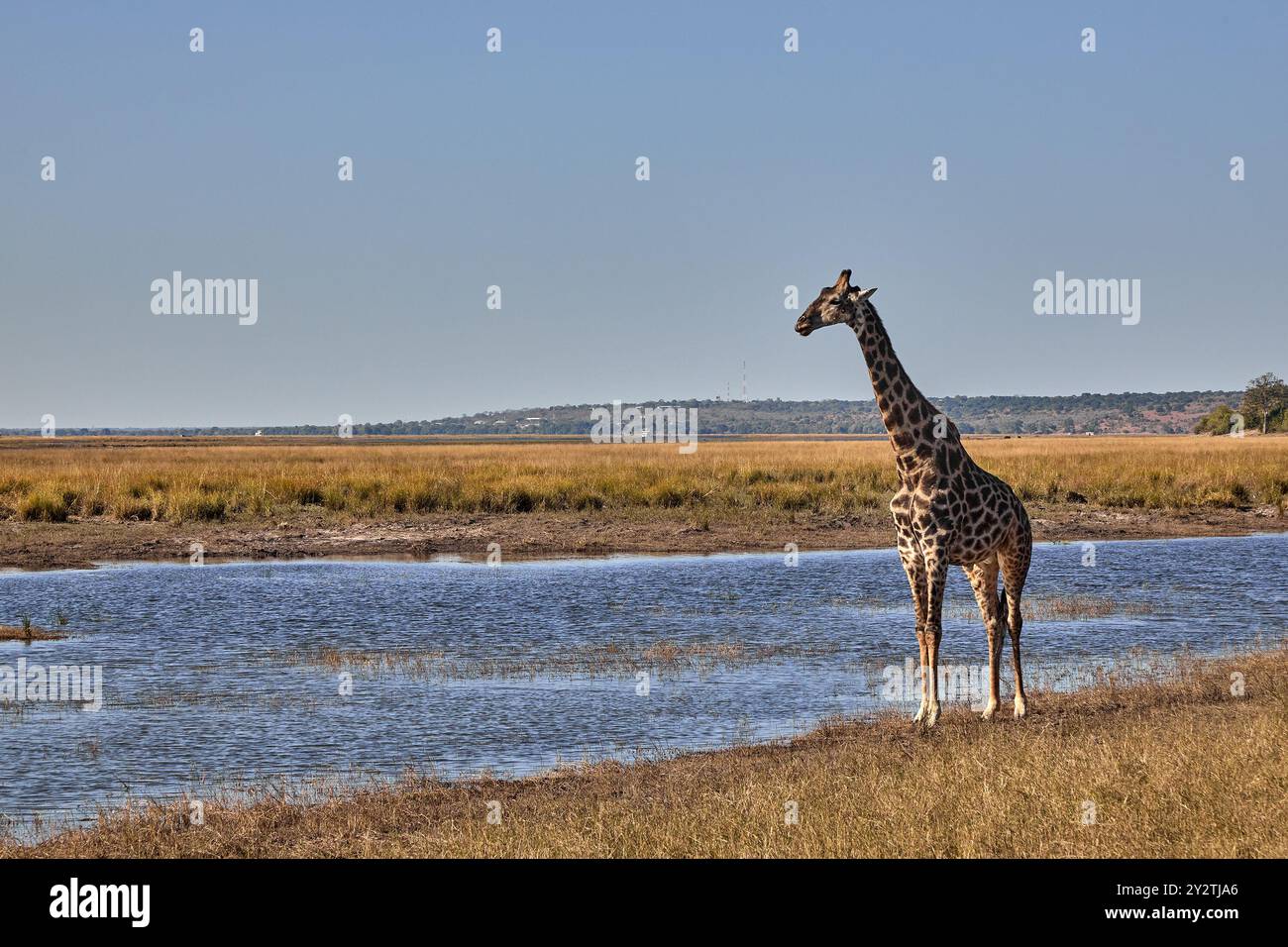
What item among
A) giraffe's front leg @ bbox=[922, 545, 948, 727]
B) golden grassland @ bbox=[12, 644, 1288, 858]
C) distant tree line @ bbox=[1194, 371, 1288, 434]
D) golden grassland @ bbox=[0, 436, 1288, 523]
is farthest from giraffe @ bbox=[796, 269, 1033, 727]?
distant tree line @ bbox=[1194, 371, 1288, 434]

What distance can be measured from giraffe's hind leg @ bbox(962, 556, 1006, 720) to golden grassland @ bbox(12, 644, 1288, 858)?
0.65m

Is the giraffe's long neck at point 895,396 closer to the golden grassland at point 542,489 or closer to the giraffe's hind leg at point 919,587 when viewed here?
the giraffe's hind leg at point 919,587

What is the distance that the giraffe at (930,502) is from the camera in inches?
440

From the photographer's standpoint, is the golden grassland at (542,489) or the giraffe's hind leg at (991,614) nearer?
the giraffe's hind leg at (991,614)

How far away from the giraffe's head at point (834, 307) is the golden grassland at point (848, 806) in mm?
3208

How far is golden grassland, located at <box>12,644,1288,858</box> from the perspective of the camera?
293 inches

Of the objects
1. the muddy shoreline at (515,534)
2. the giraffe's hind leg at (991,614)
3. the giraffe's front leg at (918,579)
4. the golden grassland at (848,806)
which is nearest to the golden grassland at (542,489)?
the muddy shoreline at (515,534)

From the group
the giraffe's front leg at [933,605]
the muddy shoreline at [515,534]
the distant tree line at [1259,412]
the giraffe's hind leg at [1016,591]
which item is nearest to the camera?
the giraffe's front leg at [933,605]

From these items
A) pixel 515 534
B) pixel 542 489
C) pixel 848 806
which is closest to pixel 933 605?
pixel 848 806

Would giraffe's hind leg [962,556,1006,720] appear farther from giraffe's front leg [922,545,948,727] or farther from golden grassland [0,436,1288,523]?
golden grassland [0,436,1288,523]

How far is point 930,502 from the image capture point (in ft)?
36.7

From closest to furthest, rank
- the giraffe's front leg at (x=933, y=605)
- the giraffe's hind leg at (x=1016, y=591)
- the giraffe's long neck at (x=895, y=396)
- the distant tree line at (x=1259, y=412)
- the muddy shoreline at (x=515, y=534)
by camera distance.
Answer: the giraffe's front leg at (x=933, y=605), the giraffe's long neck at (x=895, y=396), the giraffe's hind leg at (x=1016, y=591), the muddy shoreline at (x=515, y=534), the distant tree line at (x=1259, y=412)

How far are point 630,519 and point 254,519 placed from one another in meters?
8.74

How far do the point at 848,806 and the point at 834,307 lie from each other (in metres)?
4.41
